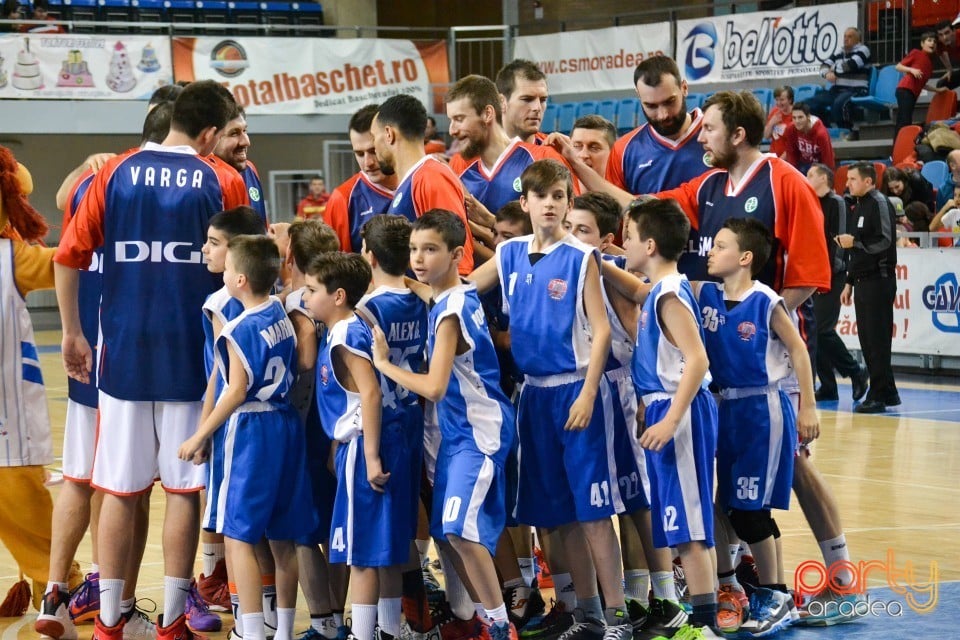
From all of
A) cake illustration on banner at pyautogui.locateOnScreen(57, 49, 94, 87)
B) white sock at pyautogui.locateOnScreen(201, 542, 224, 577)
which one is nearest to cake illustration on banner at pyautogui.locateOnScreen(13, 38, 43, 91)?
cake illustration on banner at pyautogui.locateOnScreen(57, 49, 94, 87)

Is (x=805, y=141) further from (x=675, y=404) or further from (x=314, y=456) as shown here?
(x=314, y=456)

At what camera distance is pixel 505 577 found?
587 centimetres

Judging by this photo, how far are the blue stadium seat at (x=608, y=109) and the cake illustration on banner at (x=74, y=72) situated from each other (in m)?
7.90

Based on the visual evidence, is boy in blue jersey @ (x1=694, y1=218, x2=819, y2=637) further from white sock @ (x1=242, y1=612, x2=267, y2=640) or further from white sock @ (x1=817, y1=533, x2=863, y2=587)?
white sock @ (x1=242, y1=612, x2=267, y2=640)

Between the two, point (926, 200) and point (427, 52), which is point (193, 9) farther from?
point (926, 200)

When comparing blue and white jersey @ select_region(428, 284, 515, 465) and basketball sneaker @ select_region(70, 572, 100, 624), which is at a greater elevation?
blue and white jersey @ select_region(428, 284, 515, 465)

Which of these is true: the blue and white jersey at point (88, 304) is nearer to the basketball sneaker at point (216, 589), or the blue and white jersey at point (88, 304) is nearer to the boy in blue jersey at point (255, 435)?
the boy in blue jersey at point (255, 435)

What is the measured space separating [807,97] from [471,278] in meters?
15.1

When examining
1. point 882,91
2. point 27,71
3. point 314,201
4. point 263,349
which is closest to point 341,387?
point 263,349

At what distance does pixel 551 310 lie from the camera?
5379 millimetres

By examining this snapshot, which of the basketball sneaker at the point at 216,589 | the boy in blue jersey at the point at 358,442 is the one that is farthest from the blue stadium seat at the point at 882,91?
the boy in blue jersey at the point at 358,442

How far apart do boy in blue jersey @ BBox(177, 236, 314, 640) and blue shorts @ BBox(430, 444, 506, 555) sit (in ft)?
1.74

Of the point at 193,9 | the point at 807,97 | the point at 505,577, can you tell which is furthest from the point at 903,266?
the point at 193,9

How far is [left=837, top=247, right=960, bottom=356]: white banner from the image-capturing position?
1434 cm
